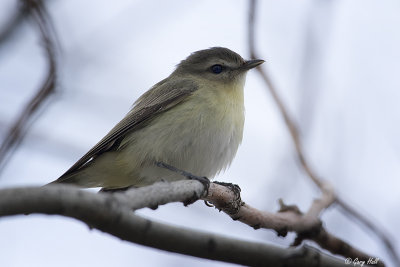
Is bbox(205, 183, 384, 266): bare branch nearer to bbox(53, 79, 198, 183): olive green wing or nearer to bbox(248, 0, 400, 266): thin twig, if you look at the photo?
bbox(248, 0, 400, 266): thin twig

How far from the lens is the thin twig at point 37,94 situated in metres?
2.90

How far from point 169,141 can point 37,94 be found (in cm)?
262

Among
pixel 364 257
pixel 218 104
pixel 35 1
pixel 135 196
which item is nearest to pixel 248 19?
pixel 218 104

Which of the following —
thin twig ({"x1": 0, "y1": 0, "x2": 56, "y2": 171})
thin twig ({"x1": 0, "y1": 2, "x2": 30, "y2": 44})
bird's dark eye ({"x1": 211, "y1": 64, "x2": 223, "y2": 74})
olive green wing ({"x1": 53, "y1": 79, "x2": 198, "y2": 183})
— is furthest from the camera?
bird's dark eye ({"x1": 211, "y1": 64, "x2": 223, "y2": 74})

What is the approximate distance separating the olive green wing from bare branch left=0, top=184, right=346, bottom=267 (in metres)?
3.70

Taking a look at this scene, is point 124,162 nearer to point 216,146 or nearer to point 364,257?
point 216,146

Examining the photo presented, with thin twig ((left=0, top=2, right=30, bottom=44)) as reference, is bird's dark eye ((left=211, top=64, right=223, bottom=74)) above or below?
above

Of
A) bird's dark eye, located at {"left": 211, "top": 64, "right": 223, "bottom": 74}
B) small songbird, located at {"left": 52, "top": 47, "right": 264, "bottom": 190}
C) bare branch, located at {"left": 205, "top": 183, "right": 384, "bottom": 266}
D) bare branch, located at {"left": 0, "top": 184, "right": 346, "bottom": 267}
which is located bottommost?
bare branch, located at {"left": 0, "top": 184, "right": 346, "bottom": 267}

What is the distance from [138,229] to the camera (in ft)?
6.91

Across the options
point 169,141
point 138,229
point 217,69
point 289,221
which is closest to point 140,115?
point 169,141

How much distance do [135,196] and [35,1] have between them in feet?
6.30

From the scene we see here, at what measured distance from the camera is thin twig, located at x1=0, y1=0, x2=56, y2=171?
2902 millimetres

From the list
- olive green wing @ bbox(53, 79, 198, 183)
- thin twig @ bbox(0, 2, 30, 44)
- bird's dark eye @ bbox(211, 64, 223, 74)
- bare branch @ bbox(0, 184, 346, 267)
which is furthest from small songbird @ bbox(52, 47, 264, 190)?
bare branch @ bbox(0, 184, 346, 267)

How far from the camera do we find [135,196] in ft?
7.94
